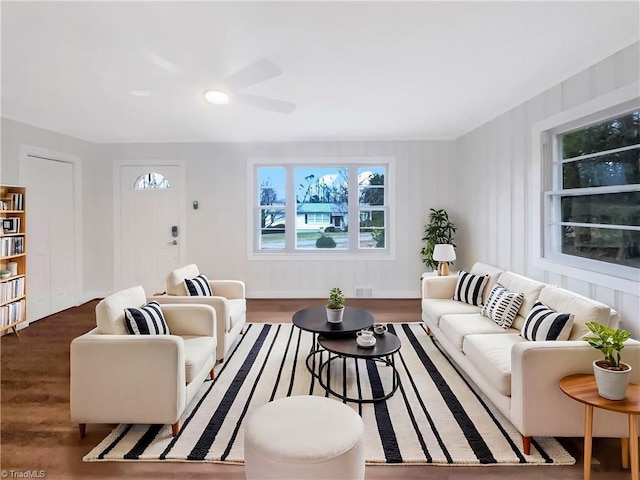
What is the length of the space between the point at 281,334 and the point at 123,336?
6.76ft

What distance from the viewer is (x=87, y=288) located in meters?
5.65

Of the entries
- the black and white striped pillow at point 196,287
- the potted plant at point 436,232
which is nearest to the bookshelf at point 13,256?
the black and white striped pillow at point 196,287

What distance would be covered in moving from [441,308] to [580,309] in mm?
1340

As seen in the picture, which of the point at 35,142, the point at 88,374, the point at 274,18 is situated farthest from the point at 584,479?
the point at 35,142

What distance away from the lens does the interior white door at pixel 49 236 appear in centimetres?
456

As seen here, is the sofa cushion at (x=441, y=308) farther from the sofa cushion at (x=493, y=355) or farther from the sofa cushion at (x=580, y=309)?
the sofa cushion at (x=580, y=309)

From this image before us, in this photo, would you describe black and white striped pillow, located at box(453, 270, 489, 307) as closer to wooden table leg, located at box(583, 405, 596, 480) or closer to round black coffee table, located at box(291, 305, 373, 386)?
round black coffee table, located at box(291, 305, 373, 386)

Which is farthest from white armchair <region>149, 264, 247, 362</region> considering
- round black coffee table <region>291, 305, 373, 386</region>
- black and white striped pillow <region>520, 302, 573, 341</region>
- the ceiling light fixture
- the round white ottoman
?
black and white striped pillow <region>520, 302, 573, 341</region>

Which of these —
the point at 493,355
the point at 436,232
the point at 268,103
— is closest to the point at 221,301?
the point at 268,103

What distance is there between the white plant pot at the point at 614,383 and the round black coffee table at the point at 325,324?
1610 mm

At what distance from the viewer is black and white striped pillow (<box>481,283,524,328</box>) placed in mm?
3039

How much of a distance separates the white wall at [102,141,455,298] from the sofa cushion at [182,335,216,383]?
9.74 feet

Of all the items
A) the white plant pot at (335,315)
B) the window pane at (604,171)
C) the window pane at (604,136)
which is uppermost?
the window pane at (604,136)

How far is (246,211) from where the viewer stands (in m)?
5.79
